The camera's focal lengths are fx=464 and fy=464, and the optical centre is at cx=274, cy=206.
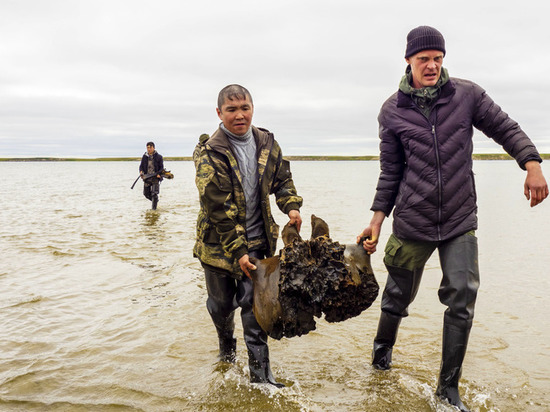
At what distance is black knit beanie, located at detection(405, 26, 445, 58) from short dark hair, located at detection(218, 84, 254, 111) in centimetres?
127

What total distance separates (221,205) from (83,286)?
4037mm

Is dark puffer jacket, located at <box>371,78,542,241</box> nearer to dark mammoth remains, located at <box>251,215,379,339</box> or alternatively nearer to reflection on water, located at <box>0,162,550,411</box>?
dark mammoth remains, located at <box>251,215,379,339</box>

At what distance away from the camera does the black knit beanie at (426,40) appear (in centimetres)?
326

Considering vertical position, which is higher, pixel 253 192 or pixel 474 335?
pixel 253 192

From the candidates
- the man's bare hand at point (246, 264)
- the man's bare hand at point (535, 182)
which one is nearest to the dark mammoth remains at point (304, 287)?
the man's bare hand at point (246, 264)

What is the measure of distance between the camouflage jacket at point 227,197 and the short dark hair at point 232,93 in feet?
0.87

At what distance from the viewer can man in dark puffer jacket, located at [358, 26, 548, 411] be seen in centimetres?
324

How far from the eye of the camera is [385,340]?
3881 mm

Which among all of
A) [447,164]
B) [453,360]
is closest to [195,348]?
[453,360]

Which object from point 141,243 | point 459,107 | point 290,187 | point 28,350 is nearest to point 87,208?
point 141,243

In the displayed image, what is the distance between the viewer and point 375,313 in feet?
18.2

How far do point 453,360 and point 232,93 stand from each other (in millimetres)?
2531

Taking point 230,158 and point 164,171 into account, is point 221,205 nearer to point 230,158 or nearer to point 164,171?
point 230,158

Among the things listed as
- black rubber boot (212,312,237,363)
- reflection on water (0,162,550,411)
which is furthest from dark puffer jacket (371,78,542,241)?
black rubber boot (212,312,237,363)
